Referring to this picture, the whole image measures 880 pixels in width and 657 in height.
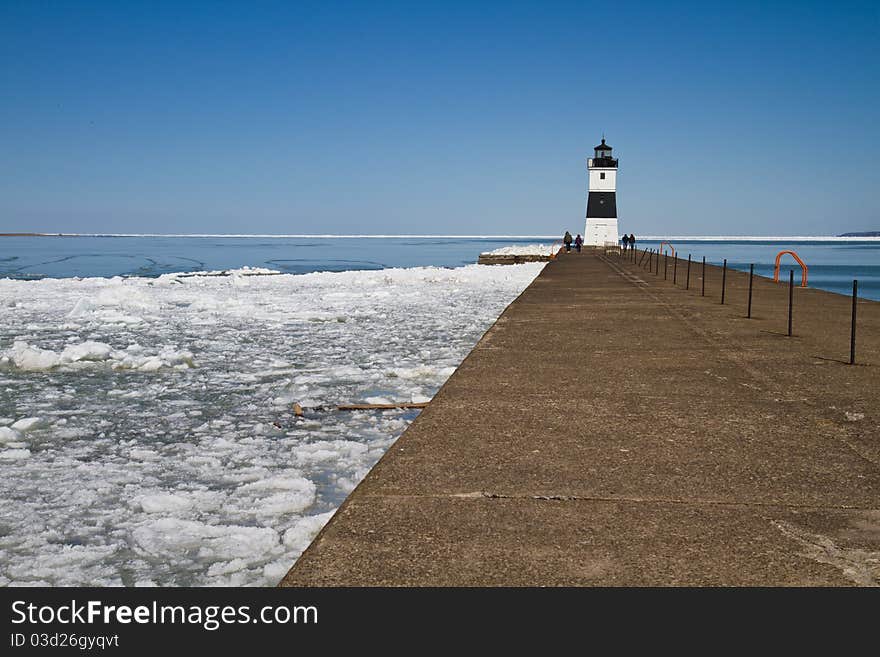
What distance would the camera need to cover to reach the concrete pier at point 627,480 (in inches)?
111

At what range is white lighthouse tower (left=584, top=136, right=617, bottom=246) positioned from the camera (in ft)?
195

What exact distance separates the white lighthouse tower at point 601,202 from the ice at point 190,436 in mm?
46479

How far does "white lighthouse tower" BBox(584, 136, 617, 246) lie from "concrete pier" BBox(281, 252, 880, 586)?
53.2m

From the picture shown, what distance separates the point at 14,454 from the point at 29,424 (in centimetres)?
85

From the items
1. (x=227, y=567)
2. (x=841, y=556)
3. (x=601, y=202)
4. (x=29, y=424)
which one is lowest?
(x=227, y=567)

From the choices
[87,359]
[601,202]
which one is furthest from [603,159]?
[87,359]

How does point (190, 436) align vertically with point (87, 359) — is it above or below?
below

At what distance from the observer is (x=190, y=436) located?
654 cm

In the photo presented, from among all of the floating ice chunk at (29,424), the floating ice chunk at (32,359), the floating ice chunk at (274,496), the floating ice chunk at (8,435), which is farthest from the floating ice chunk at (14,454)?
the floating ice chunk at (32,359)

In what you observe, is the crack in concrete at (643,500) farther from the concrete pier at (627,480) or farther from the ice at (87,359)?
the ice at (87,359)

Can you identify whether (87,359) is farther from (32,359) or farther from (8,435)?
(8,435)

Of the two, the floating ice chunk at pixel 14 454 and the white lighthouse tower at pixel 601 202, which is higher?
the white lighthouse tower at pixel 601 202
